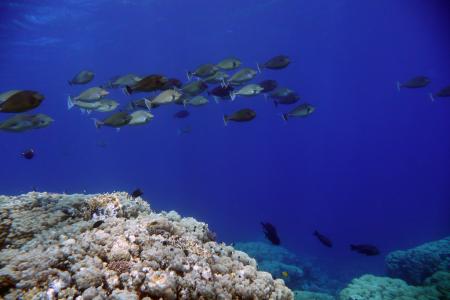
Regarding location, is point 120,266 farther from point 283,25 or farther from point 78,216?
point 283,25

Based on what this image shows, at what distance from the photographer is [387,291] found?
9.20 meters

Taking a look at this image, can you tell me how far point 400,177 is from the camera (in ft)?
352

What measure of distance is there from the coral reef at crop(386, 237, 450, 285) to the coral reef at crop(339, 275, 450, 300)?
406 centimetres

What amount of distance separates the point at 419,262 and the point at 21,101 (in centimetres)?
1497

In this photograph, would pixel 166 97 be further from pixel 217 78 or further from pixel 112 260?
pixel 112 260

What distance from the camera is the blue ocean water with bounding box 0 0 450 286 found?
4153 cm

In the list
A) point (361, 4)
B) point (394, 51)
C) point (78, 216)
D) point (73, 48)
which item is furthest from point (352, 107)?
point (78, 216)

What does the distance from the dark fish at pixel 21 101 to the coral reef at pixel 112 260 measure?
151cm

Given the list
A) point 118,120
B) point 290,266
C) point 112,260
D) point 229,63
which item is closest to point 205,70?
point 229,63

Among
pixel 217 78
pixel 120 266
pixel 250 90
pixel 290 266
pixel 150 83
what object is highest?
pixel 217 78

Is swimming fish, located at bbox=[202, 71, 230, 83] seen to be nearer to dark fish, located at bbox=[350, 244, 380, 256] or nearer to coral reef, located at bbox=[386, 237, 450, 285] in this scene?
dark fish, located at bbox=[350, 244, 380, 256]

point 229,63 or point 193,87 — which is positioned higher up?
point 229,63

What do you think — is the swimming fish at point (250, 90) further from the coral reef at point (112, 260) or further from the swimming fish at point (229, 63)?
the coral reef at point (112, 260)

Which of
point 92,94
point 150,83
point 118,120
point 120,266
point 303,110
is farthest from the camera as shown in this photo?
point 303,110
